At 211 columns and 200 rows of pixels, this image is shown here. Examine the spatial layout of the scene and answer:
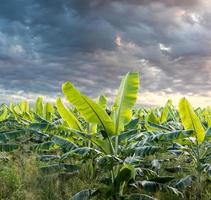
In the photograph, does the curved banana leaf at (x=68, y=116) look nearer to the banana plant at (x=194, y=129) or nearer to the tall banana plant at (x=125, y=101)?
the tall banana plant at (x=125, y=101)

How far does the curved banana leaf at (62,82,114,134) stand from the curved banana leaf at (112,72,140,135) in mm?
258

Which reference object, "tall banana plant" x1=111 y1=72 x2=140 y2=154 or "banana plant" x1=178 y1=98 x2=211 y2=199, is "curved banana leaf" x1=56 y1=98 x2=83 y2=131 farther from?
"banana plant" x1=178 y1=98 x2=211 y2=199

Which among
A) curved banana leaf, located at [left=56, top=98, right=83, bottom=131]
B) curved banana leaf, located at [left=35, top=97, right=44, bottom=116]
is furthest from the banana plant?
curved banana leaf, located at [left=35, top=97, right=44, bottom=116]

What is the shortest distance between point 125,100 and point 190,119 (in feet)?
3.22

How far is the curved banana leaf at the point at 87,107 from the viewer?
5.38m

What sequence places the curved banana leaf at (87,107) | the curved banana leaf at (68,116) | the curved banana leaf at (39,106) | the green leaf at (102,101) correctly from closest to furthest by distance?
1. the curved banana leaf at (87,107)
2. the curved banana leaf at (68,116)
3. the green leaf at (102,101)
4. the curved banana leaf at (39,106)

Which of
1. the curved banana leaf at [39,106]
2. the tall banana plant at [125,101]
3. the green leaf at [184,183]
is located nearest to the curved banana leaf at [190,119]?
the green leaf at [184,183]

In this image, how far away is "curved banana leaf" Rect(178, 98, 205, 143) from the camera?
222 inches

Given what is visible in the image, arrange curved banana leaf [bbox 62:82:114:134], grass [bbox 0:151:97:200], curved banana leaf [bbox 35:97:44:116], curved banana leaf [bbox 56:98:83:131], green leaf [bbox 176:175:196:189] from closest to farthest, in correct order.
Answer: curved banana leaf [bbox 62:82:114:134] < green leaf [bbox 176:175:196:189] < grass [bbox 0:151:97:200] < curved banana leaf [bbox 56:98:83:131] < curved banana leaf [bbox 35:97:44:116]

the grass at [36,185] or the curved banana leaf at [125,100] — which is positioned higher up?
the curved banana leaf at [125,100]

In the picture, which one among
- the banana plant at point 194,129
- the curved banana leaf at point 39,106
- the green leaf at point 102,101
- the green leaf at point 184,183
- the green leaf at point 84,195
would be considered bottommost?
the green leaf at point 84,195

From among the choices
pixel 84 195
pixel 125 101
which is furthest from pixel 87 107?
pixel 84 195

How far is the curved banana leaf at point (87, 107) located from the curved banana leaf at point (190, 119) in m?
1.07

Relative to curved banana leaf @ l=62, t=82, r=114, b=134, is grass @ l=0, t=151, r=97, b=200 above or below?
below
